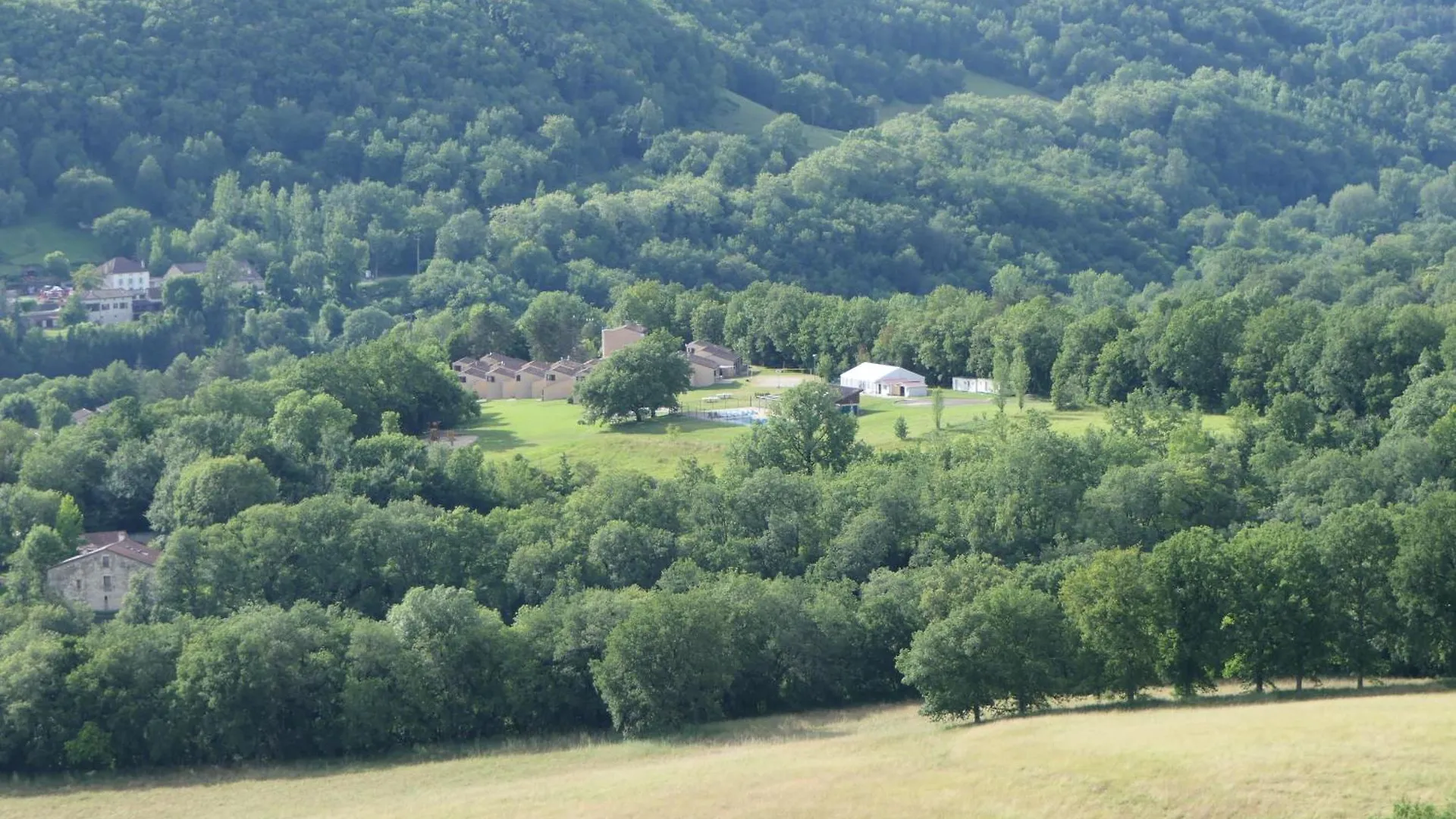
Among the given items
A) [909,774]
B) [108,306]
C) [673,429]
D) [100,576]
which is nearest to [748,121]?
[108,306]

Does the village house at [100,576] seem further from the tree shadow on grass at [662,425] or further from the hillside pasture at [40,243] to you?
the hillside pasture at [40,243]

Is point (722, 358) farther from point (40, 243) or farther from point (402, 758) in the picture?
point (40, 243)

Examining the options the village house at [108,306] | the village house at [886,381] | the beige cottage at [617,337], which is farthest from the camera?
the village house at [108,306]

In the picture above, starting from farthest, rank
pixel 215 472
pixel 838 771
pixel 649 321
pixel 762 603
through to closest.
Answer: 1. pixel 649 321
2. pixel 215 472
3. pixel 762 603
4. pixel 838 771

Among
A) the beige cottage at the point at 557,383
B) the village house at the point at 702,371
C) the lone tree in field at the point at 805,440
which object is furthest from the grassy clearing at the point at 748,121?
the lone tree in field at the point at 805,440

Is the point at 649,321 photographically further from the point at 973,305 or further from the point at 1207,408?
the point at 1207,408

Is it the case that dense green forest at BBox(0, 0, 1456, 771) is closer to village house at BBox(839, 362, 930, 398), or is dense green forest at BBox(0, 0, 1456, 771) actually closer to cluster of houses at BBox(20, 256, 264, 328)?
cluster of houses at BBox(20, 256, 264, 328)

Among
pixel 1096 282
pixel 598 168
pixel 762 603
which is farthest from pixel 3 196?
pixel 762 603
